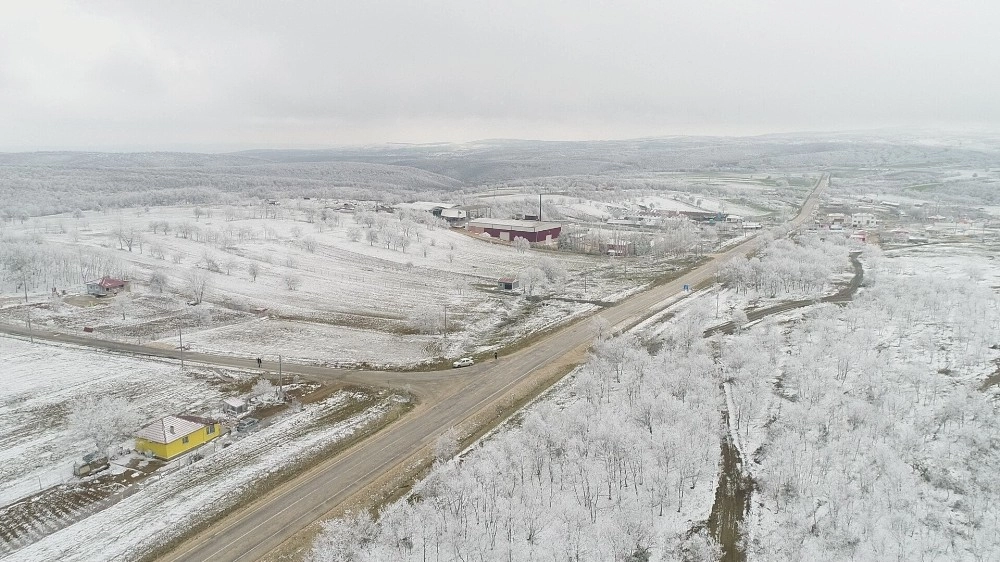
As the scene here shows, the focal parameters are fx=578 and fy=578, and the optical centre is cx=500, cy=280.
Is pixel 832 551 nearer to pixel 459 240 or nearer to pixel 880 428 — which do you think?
pixel 880 428

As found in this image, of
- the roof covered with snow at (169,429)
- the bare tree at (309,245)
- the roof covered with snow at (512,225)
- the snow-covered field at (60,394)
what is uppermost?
the roof covered with snow at (512,225)

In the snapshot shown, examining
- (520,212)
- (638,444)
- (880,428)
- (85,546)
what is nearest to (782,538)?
(638,444)

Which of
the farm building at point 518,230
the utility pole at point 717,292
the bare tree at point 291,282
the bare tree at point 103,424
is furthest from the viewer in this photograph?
the farm building at point 518,230

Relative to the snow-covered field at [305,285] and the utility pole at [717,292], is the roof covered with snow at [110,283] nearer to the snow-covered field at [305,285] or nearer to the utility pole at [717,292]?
the snow-covered field at [305,285]

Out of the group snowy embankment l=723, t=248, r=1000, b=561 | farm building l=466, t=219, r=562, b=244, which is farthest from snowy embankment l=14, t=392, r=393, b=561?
farm building l=466, t=219, r=562, b=244

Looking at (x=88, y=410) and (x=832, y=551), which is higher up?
(x=88, y=410)

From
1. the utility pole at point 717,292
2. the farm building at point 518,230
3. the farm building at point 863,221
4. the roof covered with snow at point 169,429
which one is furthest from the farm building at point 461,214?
the roof covered with snow at point 169,429
